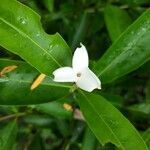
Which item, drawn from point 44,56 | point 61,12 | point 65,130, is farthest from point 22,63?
point 61,12

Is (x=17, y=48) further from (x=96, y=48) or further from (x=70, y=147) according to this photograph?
(x=96, y=48)

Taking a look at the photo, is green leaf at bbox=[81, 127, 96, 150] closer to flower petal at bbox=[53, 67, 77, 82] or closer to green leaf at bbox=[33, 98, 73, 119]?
green leaf at bbox=[33, 98, 73, 119]

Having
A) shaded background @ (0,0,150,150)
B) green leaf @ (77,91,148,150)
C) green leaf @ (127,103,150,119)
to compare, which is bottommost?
green leaf @ (127,103,150,119)

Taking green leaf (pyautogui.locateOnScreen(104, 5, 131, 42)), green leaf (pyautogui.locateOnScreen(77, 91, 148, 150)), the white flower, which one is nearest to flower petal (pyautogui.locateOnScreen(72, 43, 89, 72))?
the white flower

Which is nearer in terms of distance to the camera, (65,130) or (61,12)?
(65,130)

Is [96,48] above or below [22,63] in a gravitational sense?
below

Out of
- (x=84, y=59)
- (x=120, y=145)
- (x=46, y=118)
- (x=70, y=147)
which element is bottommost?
(x=70, y=147)
